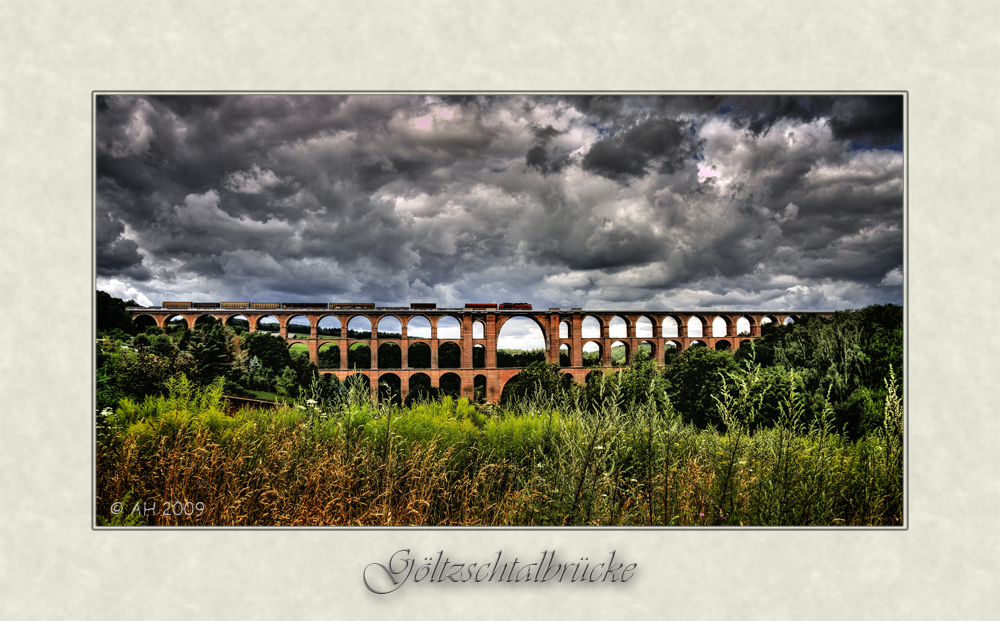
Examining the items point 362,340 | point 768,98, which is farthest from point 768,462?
point 362,340

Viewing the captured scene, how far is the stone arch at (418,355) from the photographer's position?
961 inches

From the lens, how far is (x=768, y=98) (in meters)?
3.56

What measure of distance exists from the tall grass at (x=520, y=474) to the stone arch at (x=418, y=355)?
67.5 feet

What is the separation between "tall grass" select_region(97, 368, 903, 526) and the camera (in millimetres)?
2986

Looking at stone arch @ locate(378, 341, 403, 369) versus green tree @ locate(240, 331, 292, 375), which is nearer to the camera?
green tree @ locate(240, 331, 292, 375)

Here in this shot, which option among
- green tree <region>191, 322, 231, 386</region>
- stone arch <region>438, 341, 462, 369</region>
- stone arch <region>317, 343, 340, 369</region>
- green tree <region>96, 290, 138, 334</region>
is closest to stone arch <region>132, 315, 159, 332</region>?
green tree <region>96, 290, 138, 334</region>

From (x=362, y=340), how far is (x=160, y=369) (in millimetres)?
19769

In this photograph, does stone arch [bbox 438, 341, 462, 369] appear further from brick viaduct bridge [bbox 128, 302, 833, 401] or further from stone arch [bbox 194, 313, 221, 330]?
stone arch [bbox 194, 313, 221, 330]

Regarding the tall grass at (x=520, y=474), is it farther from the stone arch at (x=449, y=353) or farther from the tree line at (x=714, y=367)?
the stone arch at (x=449, y=353)

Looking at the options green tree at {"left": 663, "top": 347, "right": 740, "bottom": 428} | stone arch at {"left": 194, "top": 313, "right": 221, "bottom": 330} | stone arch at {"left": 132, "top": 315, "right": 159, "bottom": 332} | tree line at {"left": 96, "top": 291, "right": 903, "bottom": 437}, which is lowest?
green tree at {"left": 663, "top": 347, "right": 740, "bottom": 428}

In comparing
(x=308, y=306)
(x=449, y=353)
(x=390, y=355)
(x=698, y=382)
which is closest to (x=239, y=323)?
(x=308, y=306)

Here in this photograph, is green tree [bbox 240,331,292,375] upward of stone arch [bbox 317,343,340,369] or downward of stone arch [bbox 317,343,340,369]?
upward

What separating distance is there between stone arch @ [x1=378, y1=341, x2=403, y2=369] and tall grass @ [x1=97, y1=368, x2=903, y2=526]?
21.3m

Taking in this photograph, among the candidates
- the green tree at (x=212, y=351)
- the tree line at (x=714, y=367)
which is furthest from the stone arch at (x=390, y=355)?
the green tree at (x=212, y=351)
